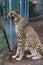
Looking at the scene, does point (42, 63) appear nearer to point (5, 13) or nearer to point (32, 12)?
point (5, 13)

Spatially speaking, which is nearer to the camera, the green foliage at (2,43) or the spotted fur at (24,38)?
the spotted fur at (24,38)

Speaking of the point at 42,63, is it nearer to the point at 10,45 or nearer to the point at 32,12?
the point at 10,45

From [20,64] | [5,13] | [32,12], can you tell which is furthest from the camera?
[32,12]

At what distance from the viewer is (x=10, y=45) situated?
19.9 feet

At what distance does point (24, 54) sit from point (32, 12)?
6811 millimetres

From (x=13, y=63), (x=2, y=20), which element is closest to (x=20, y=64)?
(x=13, y=63)

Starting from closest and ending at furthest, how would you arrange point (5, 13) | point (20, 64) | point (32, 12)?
1. point (20, 64)
2. point (5, 13)
3. point (32, 12)

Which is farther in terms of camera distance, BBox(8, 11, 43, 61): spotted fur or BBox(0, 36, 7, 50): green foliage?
BBox(0, 36, 7, 50): green foliage

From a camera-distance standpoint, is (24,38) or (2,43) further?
(2,43)

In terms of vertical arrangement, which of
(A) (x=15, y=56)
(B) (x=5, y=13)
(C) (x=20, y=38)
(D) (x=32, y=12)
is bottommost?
(D) (x=32, y=12)

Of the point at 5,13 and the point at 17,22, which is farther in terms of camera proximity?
the point at 5,13

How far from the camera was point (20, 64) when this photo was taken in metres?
5.35

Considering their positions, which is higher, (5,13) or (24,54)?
(5,13)

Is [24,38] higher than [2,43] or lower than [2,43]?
higher
